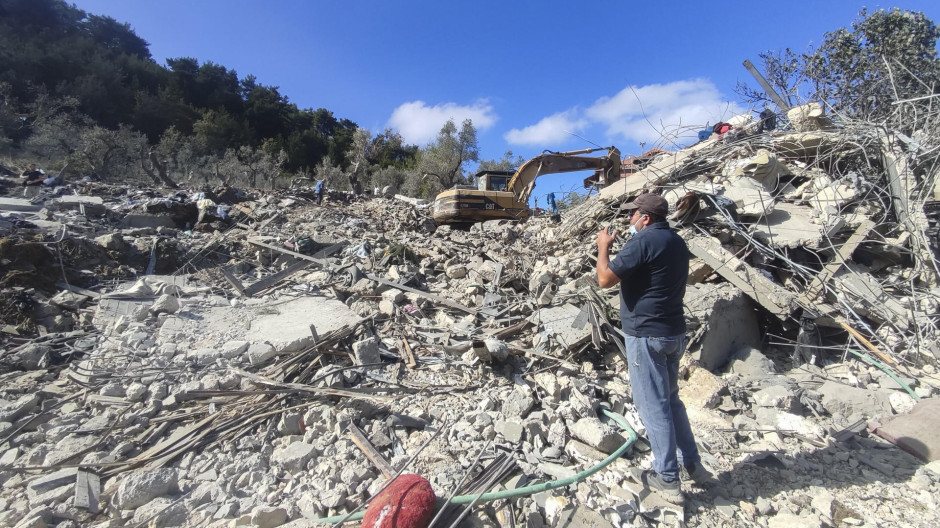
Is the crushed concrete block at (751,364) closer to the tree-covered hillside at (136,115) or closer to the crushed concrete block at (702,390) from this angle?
the crushed concrete block at (702,390)

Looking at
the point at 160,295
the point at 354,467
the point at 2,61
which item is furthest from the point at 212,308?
the point at 2,61

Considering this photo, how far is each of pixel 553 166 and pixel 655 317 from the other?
9.32 m

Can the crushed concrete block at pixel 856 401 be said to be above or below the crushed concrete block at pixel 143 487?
above

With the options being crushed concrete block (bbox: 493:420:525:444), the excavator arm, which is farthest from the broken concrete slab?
the excavator arm

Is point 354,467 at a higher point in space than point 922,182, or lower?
lower

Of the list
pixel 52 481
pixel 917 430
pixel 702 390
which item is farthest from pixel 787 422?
pixel 52 481

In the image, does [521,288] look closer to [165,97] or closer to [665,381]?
[665,381]

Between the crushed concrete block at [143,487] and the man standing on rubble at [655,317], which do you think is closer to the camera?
the man standing on rubble at [655,317]

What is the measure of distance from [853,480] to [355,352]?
3.78m

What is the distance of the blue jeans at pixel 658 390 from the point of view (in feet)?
7.54

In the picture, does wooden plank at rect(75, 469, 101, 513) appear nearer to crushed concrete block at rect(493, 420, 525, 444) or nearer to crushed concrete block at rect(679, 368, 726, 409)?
crushed concrete block at rect(493, 420, 525, 444)

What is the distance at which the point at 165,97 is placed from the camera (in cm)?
Answer: 2775

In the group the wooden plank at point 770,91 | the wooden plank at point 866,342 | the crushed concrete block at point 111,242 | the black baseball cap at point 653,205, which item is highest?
the wooden plank at point 770,91

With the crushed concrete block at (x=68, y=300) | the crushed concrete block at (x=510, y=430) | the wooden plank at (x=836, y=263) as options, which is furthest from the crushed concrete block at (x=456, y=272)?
the crushed concrete block at (x=68, y=300)
